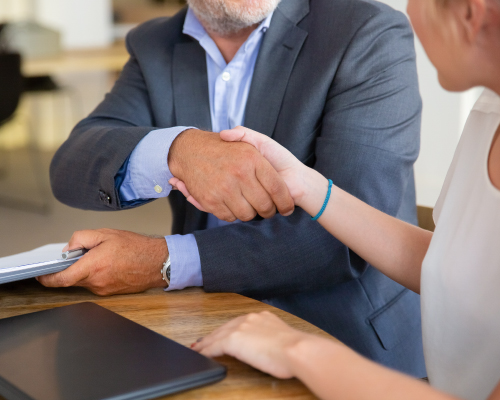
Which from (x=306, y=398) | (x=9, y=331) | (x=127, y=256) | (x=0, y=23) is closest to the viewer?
(x=306, y=398)

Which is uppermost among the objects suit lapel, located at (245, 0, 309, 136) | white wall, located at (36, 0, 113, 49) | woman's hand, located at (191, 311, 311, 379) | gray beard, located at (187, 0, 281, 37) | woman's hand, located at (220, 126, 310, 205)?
gray beard, located at (187, 0, 281, 37)

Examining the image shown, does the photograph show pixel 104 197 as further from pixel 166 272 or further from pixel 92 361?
pixel 92 361

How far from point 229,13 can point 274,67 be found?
172 mm

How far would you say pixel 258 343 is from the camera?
0.64 m

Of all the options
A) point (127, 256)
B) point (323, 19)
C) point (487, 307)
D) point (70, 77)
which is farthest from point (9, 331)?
point (70, 77)

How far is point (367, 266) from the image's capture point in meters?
1.19

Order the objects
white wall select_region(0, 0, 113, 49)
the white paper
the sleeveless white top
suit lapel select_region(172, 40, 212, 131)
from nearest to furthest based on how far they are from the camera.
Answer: the sleeveless white top → the white paper → suit lapel select_region(172, 40, 212, 131) → white wall select_region(0, 0, 113, 49)

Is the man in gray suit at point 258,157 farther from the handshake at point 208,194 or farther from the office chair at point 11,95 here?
the office chair at point 11,95

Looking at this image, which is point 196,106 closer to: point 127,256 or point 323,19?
point 323,19

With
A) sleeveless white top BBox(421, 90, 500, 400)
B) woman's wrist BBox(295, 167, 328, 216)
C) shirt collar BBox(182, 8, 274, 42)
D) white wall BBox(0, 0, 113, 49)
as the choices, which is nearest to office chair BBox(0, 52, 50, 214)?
white wall BBox(0, 0, 113, 49)

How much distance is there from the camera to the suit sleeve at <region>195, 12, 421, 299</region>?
1036 mm

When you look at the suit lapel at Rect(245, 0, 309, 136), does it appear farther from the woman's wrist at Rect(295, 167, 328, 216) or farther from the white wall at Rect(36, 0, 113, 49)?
the white wall at Rect(36, 0, 113, 49)

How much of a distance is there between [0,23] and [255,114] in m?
3.43

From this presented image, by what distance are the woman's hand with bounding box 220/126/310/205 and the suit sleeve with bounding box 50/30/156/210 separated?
23 centimetres
